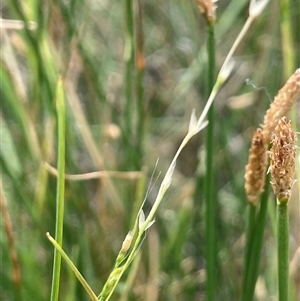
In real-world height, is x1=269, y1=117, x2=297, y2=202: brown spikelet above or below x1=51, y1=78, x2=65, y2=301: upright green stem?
above

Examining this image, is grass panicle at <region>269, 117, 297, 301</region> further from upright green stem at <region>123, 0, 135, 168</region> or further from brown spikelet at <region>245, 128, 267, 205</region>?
upright green stem at <region>123, 0, 135, 168</region>

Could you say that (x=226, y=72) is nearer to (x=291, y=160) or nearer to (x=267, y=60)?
(x=291, y=160)

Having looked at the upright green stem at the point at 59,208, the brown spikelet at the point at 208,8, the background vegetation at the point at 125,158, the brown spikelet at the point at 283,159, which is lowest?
the background vegetation at the point at 125,158

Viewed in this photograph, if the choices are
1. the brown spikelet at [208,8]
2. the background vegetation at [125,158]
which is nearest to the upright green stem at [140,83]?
the background vegetation at [125,158]

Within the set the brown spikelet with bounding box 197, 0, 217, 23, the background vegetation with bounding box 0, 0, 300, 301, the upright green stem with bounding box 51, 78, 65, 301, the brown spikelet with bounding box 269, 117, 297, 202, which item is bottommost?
the background vegetation with bounding box 0, 0, 300, 301

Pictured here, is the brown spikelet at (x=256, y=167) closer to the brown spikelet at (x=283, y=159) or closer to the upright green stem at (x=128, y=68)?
the brown spikelet at (x=283, y=159)

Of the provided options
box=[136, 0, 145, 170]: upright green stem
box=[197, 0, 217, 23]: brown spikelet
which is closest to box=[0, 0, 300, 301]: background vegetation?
box=[136, 0, 145, 170]: upright green stem

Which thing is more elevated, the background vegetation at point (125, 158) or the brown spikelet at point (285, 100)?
the brown spikelet at point (285, 100)
